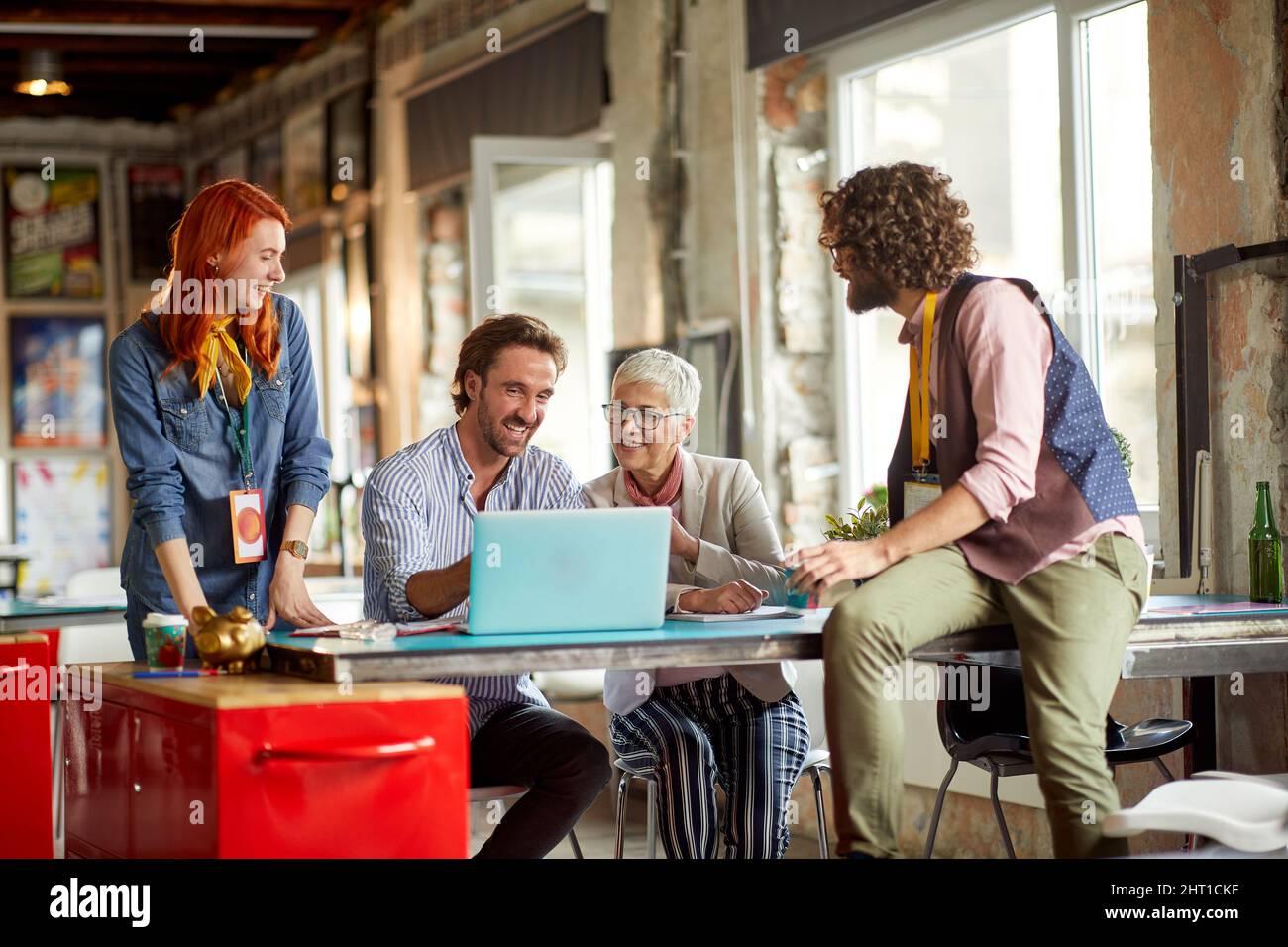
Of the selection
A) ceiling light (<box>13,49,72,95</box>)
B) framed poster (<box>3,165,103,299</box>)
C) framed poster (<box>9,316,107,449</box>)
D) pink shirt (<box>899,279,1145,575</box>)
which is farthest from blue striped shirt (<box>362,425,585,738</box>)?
framed poster (<box>3,165,103,299</box>)

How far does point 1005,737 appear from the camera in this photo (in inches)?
142

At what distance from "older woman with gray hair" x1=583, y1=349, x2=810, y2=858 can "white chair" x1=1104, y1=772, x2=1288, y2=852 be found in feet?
3.11

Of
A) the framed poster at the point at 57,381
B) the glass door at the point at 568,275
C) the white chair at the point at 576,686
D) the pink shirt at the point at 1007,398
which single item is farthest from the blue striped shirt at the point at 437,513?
the framed poster at the point at 57,381

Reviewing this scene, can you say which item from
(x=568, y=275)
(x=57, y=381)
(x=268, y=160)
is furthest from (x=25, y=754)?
(x=57, y=381)

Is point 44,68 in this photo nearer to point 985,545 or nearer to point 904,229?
point 904,229

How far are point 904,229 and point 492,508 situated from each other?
100cm

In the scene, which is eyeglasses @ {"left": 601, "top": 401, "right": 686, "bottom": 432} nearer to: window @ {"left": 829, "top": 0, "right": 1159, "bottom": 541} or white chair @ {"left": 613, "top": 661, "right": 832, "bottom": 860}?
white chair @ {"left": 613, "top": 661, "right": 832, "bottom": 860}

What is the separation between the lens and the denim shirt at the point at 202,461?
3039mm

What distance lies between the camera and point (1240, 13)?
145 inches

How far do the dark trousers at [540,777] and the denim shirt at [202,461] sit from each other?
566 mm

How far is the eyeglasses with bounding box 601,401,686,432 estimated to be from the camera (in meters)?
3.38

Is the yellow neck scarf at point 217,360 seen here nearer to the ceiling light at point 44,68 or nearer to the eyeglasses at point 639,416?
the eyeglasses at point 639,416
